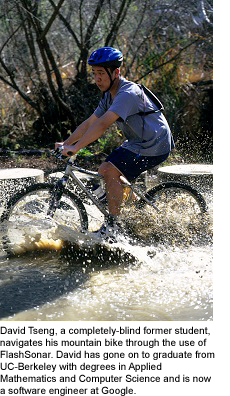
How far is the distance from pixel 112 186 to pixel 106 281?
0.96 meters

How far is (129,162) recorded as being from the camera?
18.3ft

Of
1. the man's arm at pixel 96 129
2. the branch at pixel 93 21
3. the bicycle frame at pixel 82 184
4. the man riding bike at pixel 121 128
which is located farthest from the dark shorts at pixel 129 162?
the branch at pixel 93 21

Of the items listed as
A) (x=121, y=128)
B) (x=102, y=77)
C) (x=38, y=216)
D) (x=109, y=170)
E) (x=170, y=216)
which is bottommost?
(x=170, y=216)

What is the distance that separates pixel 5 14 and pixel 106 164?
5.89 metres

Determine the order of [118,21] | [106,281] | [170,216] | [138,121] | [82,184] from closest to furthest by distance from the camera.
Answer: [106,281] < [138,121] < [82,184] < [170,216] < [118,21]

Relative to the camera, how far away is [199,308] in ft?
15.2

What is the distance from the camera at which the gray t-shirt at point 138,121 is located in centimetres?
526

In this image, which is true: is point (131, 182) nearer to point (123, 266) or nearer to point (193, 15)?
point (123, 266)

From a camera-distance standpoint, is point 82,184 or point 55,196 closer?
point 55,196

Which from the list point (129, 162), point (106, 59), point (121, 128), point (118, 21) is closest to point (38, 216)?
point (129, 162)

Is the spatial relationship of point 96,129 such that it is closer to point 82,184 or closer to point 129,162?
point 129,162

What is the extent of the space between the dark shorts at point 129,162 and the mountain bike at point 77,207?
126 mm

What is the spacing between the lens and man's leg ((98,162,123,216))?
18.4 ft

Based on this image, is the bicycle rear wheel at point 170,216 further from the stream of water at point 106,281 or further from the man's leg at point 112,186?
the man's leg at point 112,186
